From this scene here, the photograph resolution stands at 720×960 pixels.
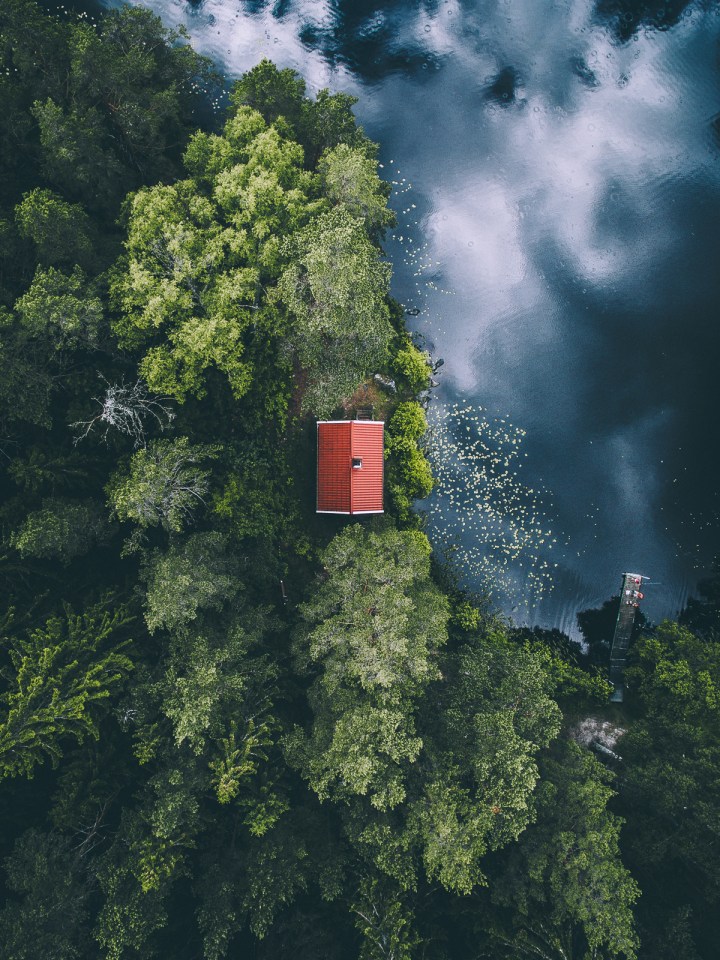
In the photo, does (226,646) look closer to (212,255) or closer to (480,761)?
(480,761)

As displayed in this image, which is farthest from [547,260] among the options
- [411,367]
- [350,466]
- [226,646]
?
[226,646]

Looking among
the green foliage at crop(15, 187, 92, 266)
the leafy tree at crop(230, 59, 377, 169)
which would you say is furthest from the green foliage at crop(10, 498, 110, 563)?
the leafy tree at crop(230, 59, 377, 169)

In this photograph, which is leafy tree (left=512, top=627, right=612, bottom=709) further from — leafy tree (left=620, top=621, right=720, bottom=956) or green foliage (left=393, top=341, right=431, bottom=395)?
green foliage (left=393, top=341, right=431, bottom=395)

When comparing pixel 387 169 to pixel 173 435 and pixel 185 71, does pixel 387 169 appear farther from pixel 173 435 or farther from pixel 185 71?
pixel 173 435

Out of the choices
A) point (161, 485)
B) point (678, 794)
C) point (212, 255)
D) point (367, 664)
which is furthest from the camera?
point (678, 794)

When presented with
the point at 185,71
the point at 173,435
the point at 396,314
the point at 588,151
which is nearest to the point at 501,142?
the point at 588,151

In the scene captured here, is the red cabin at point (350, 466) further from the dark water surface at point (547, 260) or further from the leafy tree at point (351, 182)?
the leafy tree at point (351, 182)

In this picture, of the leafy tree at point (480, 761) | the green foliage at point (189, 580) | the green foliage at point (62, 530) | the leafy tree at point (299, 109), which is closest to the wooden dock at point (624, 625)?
the leafy tree at point (480, 761)
